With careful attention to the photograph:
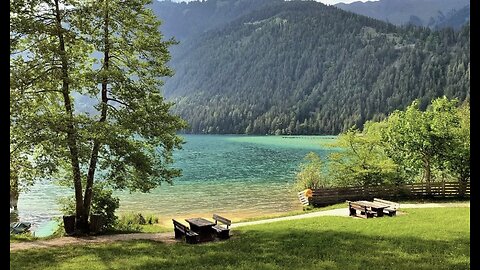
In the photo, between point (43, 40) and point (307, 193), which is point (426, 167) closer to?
point (307, 193)

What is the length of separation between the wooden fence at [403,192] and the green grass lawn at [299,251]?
44.6 feet

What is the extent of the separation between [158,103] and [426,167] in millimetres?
27669

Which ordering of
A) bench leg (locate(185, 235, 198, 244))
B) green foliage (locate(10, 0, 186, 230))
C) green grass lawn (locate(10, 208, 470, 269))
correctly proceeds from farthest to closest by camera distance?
bench leg (locate(185, 235, 198, 244)), green foliage (locate(10, 0, 186, 230)), green grass lawn (locate(10, 208, 470, 269))

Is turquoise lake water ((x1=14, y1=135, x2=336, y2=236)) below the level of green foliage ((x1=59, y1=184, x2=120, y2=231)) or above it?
below

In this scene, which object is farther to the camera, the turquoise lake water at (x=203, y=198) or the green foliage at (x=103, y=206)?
the turquoise lake water at (x=203, y=198)

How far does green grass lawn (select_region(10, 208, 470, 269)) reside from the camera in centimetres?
1233

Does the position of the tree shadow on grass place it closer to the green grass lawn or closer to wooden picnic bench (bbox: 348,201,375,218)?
the green grass lawn

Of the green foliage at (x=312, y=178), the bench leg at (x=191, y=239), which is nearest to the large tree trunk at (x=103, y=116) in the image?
the bench leg at (x=191, y=239)

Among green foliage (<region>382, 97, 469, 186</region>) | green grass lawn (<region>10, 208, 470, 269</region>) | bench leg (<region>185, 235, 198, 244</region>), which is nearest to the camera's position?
green grass lawn (<region>10, 208, 470, 269</region>)

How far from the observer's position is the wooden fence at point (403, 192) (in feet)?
109

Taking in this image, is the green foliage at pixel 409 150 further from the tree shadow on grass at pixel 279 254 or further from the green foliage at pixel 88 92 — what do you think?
the green foliage at pixel 88 92

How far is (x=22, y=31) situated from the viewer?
54.7 ft

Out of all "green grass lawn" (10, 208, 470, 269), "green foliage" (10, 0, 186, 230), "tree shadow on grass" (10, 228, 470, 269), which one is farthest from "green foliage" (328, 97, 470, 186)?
"green foliage" (10, 0, 186, 230)
